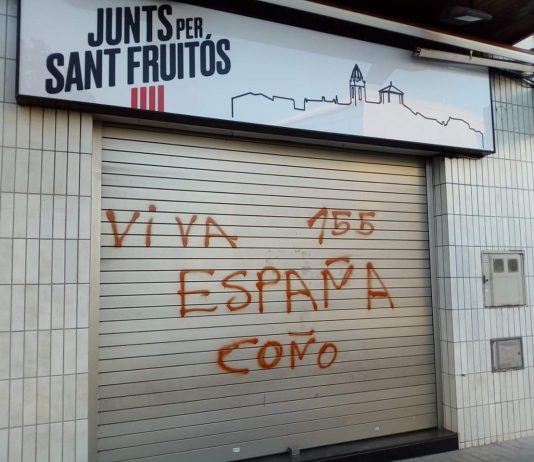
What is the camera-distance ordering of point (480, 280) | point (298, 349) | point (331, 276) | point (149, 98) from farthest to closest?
point (480, 280), point (331, 276), point (298, 349), point (149, 98)

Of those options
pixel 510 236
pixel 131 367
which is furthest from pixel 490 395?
pixel 131 367

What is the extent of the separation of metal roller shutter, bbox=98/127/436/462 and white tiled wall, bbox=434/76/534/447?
273mm

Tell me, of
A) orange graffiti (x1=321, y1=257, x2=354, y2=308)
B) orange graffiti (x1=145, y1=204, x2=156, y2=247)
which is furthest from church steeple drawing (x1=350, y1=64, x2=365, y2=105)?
orange graffiti (x1=145, y1=204, x2=156, y2=247)

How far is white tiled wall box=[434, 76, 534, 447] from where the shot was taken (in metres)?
5.34

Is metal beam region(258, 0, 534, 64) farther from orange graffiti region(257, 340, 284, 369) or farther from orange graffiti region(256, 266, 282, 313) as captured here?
orange graffiti region(257, 340, 284, 369)

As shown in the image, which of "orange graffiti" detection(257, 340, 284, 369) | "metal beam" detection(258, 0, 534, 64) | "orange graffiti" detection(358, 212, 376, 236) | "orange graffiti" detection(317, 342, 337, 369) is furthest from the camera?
"orange graffiti" detection(358, 212, 376, 236)

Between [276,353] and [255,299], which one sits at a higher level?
[255,299]

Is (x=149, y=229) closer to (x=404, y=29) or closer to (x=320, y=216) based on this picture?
Answer: (x=320, y=216)

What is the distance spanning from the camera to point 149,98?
13.4 ft

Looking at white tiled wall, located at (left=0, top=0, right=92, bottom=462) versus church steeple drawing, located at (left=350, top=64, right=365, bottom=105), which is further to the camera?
church steeple drawing, located at (left=350, top=64, right=365, bottom=105)

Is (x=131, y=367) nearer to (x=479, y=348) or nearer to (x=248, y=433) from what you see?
(x=248, y=433)

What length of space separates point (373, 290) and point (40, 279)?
3334mm

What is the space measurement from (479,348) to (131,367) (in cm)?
380

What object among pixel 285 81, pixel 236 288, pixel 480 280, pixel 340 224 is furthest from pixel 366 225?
pixel 285 81
